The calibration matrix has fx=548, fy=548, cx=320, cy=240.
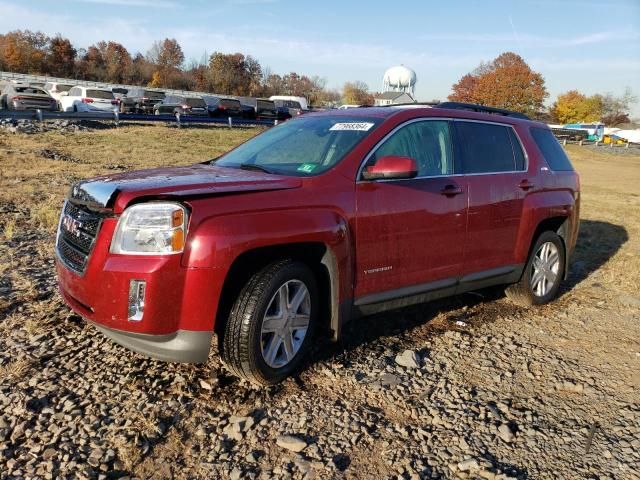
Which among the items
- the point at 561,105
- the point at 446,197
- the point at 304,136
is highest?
the point at 561,105

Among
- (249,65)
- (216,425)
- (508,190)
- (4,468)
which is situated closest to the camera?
(4,468)

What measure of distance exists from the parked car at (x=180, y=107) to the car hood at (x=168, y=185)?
87.7 ft

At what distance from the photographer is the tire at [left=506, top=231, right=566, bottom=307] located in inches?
205

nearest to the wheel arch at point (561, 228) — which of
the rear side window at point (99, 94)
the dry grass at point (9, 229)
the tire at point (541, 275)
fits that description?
the tire at point (541, 275)

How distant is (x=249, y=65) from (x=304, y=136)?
9120 centimetres

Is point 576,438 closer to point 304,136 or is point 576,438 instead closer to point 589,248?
point 304,136

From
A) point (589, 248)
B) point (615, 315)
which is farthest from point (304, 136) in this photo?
point (589, 248)

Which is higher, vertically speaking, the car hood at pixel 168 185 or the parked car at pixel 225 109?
the parked car at pixel 225 109

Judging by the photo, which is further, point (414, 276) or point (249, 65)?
point (249, 65)

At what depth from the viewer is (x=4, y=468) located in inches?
99.4

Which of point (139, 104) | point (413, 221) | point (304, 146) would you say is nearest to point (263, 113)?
point (139, 104)

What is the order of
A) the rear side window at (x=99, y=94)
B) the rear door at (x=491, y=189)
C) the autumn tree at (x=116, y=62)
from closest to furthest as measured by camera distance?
1. the rear door at (x=491, y=189)
2. the rear side window at (x=99, y=94)
3. the autumn tree at (x=116, y=62)

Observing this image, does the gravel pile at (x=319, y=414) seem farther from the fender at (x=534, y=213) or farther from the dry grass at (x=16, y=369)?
the fender at (x=534, y=213)

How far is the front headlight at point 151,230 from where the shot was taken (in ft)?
9.61
